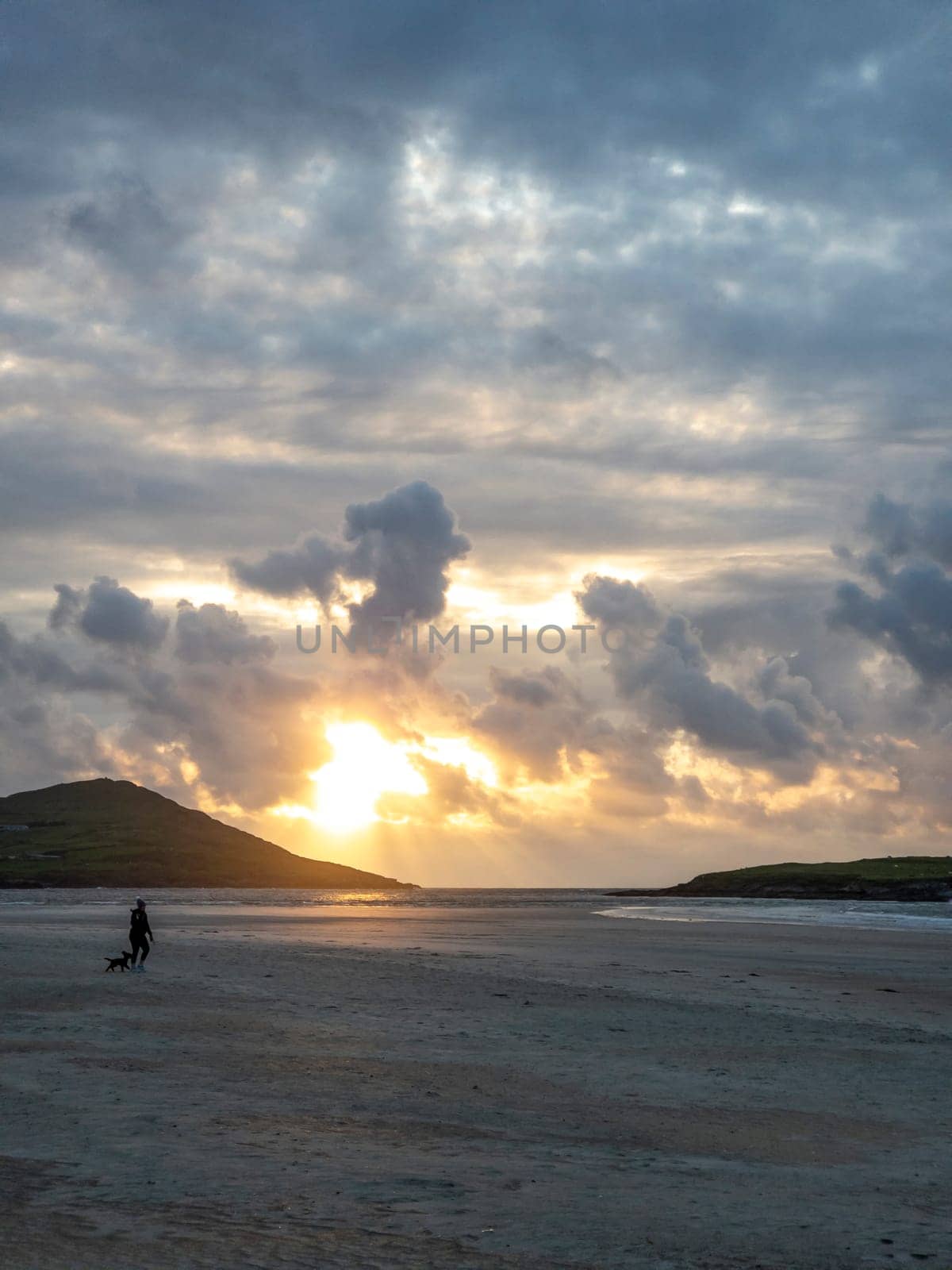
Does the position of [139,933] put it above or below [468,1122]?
above

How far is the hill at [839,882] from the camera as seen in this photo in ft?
473

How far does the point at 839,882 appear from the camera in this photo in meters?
159

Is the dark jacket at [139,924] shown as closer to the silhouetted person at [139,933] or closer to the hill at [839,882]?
the silhouetted person at [139,933]

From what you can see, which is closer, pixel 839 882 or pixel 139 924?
pixel 139 924

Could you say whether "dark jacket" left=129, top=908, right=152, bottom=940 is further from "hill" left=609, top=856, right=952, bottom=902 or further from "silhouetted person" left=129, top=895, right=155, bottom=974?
"hill" left=609, top=856, right=952, bottom=902

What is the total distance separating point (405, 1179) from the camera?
14445mm

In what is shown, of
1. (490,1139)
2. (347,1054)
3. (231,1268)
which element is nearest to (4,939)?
(347,1054)

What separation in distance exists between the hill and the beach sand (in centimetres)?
11494

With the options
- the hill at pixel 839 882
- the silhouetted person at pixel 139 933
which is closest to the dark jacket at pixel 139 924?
the silhouetted person at pixel 139 933

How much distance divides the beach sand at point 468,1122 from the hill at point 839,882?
11494cm

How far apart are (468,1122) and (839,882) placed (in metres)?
152

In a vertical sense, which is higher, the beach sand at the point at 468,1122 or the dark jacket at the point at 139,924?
the dark jacket at the point at 139,924

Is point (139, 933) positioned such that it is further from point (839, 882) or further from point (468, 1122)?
point (839, 882)

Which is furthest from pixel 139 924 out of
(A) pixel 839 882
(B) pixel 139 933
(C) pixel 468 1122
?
(A) pixel 839 882
